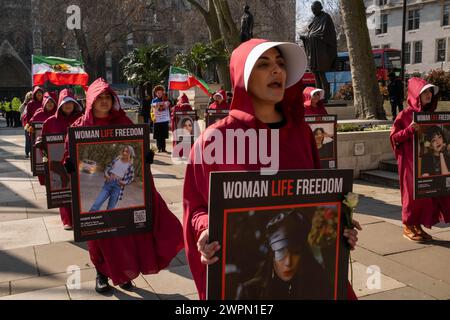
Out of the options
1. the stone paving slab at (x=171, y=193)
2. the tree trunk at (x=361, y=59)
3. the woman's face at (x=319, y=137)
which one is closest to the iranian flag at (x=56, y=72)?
the stone paving slab at (x=171, y=193)

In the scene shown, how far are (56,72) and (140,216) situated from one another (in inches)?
321

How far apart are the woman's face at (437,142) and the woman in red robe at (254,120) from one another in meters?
3.66

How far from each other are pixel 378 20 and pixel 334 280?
54316mm

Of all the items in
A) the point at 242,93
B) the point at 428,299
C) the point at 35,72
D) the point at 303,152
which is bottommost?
the point at 428,299

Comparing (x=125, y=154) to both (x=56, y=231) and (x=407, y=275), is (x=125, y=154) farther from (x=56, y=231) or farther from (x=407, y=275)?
(x=407, y=275)

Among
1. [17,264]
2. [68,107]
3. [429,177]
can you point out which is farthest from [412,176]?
[17,264]

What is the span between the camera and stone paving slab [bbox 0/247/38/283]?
4.68m

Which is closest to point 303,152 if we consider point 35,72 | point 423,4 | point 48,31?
point 35,72

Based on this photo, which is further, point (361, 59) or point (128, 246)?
point (361, 59)

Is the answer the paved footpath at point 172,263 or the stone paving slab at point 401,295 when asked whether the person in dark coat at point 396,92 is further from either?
the stone paving slab at point 401,295

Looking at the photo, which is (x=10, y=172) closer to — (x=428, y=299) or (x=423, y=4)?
(x=428, y=299)

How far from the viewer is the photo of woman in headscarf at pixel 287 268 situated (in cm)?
203

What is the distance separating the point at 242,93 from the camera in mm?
2359

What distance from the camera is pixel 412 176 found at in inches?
219
